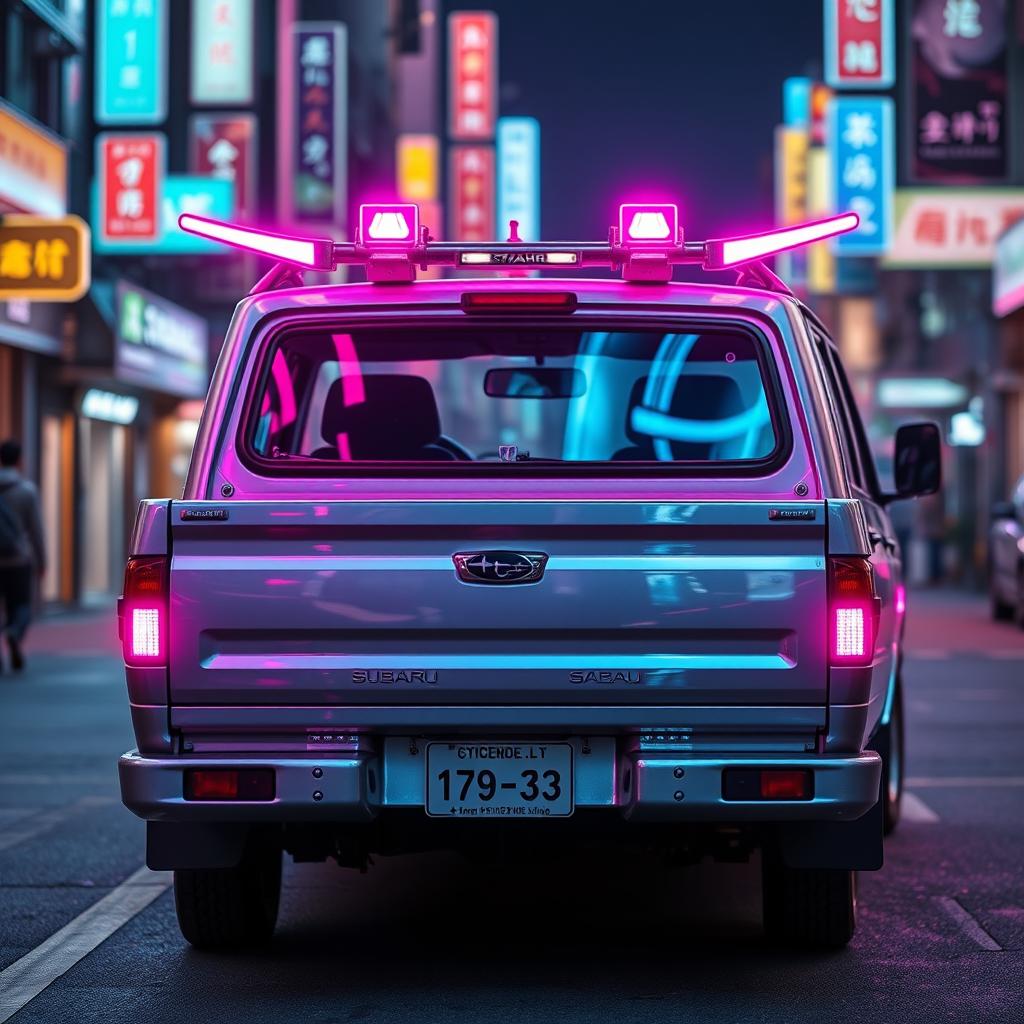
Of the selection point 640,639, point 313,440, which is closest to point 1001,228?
point 313,440

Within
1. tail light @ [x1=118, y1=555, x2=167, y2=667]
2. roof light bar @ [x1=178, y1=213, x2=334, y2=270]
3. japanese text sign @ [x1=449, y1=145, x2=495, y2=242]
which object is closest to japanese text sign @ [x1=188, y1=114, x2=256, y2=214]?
roof light bar @ [x1=178, y1=213, x2=334, y2=270]

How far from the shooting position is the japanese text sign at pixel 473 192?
57156 mm

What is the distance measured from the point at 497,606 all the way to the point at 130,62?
2320cm

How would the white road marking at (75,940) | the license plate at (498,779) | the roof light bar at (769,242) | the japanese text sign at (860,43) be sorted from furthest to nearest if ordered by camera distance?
the japanese text sign at (860,43) → the roof light bar at (769,242) → the white road marking at (75,940) → the license plate at (498,779)

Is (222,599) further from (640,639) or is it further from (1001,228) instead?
(1001,228)

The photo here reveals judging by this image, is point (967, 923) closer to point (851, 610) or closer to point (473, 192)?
point (851, 610)

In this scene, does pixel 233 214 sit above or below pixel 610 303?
above

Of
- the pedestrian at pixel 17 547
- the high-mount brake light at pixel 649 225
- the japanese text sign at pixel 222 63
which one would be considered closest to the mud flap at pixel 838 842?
the high-mount brake light at pixel 649 225

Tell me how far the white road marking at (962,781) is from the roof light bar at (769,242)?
15.4 ft

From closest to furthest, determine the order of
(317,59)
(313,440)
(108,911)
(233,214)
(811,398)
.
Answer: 1. (811,398)
2. (108,911)
3. (313,440)
4. (233,214)
5. (317,59)

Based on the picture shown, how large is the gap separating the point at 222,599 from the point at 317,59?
31557 millimetres

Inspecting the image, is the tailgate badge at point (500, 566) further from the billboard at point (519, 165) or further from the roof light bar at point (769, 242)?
the billboard at point (519, 165)

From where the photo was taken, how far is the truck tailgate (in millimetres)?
5164

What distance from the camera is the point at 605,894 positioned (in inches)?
279
